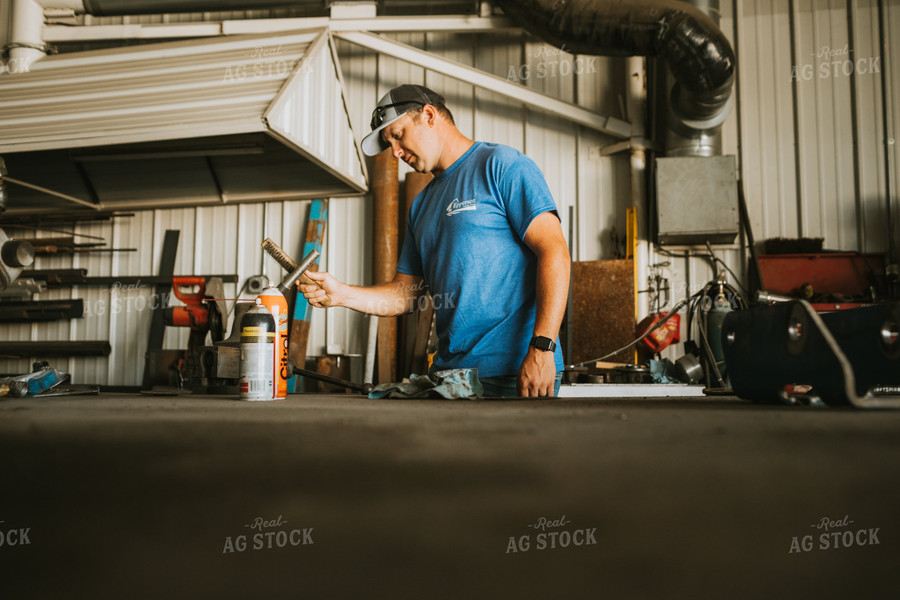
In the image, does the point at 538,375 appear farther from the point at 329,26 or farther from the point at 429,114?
the point at 329,26

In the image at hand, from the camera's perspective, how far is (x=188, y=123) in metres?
2.86

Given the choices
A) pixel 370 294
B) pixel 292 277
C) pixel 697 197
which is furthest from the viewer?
pixel 697 197

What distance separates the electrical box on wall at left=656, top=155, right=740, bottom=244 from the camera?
3.07m

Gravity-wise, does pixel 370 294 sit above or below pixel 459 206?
below

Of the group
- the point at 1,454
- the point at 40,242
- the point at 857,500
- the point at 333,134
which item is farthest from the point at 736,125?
the point at 40,242

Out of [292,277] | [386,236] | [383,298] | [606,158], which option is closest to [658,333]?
[606,158]

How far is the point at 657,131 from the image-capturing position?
3.48 metres

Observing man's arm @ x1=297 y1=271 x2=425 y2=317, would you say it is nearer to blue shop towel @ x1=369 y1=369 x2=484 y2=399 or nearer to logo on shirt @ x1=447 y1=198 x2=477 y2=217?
A: logo on shirt @ x1=447 y1=198 x2=477 y2=217

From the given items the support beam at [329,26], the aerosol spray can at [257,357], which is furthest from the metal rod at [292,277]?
the support beam at [329,26]

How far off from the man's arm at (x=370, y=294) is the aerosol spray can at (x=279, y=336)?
409 mm

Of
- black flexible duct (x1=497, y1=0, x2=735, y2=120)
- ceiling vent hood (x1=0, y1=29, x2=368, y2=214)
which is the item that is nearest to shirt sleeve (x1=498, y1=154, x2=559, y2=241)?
ceiling vent hood (x1=0, y1=29, x2=368, y2=214)

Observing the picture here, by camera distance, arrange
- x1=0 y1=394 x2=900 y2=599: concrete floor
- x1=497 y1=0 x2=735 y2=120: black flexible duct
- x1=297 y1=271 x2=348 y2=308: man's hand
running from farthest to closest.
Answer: x1=497 y1=0 x2=735 y2=120: black flexible duct
x1=297 y1=271 x2=348 y2=308: man's hand
x1=0 y1=394 x2=900 y2=599: concrete floor

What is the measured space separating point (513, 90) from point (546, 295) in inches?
93.9

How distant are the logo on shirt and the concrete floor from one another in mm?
861
